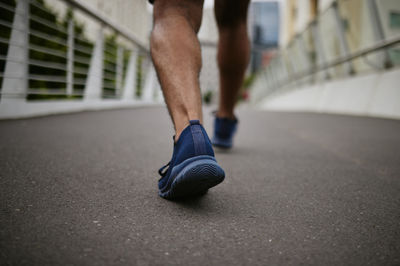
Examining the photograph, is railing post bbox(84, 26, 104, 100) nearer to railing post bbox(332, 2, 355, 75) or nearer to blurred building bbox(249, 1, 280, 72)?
railing post bbox(332, 2, 355, 75)

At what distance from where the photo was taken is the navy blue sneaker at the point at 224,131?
2.25 m

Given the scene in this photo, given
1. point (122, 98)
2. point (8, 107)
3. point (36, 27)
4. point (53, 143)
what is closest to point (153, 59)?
point (53, 143)

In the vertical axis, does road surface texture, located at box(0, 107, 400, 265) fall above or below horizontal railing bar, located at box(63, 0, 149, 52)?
below

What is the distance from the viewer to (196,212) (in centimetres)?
110

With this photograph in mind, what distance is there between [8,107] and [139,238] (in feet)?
10.3

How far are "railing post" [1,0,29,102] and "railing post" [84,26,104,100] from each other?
6.75 feet

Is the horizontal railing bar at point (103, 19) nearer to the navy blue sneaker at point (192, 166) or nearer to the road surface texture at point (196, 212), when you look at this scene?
the road surface texture at point (196, 212)

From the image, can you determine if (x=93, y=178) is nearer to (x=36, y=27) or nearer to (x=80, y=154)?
(x=80, y=154)

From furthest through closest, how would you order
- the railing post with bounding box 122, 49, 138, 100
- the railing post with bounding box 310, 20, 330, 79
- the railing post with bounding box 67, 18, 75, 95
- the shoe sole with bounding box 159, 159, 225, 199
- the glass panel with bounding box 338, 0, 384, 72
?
the railing post with bounding box 310, 20, 330, 79 → the railing post with bounding box 122, 49, 138, 100 → the glass panel with bounding box 338, 0, 384, 72 → the railing post with bounding box 67, 18, 75, 95 → the shoe sole with bounding box 159, 159, 225, 199

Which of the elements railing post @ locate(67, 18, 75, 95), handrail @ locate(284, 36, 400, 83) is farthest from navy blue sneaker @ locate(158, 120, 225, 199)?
handrail @ locate(284, 36, 400, 83)

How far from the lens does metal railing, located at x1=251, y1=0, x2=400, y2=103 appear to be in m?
5.76

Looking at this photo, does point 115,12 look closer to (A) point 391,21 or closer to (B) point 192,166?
(A) point 391,21

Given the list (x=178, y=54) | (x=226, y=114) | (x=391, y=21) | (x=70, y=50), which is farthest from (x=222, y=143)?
(x=391, y=21)

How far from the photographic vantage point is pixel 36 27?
5.43 m
